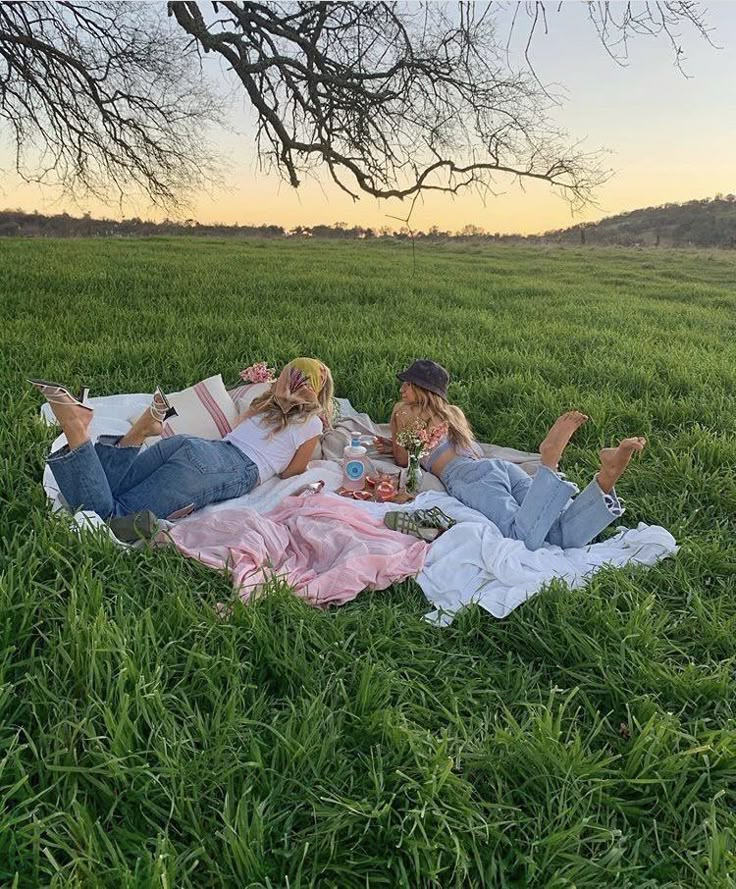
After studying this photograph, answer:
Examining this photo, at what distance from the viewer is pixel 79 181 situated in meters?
7.71

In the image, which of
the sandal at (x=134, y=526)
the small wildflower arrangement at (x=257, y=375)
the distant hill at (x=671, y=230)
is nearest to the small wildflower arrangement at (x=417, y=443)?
the small wildflower arrangement at (x=257, y=375)

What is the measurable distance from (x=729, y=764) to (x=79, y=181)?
26.8ft

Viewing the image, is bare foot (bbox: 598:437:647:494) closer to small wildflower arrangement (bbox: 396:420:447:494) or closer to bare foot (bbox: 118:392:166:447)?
small wildflower arrangement (bbox: 396:420:447:494)

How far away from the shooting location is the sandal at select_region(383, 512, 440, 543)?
10.9 feet

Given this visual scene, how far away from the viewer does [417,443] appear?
13.4 feet

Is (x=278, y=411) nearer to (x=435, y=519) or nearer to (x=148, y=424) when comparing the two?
Answer: (x=148, y=424)

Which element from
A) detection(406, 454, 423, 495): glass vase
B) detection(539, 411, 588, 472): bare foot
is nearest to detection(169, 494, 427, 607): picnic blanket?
detection(406, 454, 423, 495): glass vase

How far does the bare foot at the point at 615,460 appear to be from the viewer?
3111mm

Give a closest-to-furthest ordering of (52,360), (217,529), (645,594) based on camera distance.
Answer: (645,594), (217,529), (52,360)

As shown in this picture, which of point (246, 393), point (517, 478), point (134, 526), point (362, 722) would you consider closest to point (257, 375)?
point (246, 393)

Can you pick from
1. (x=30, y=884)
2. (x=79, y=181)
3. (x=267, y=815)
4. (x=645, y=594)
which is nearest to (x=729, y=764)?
(x=645, y=594)

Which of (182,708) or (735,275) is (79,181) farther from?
(735,275)

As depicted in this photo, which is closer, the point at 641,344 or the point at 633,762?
the point at 633,762

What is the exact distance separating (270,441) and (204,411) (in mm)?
801
